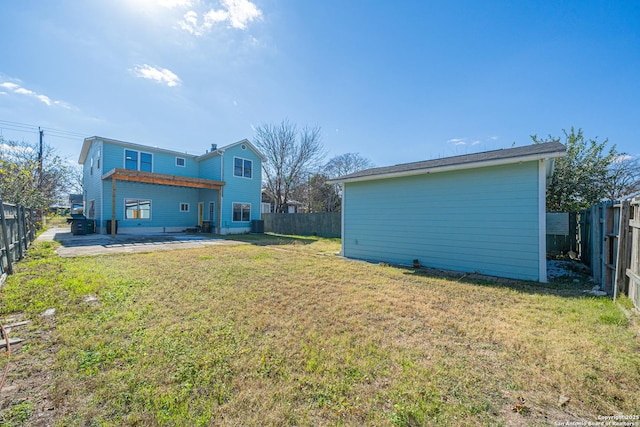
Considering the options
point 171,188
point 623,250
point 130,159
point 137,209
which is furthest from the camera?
point 171,188

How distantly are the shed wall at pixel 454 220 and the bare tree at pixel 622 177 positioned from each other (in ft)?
27.1

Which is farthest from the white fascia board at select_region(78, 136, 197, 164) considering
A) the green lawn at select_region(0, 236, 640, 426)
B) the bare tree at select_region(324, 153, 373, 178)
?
the bare tree at select_region(324, 153, 373, 178)

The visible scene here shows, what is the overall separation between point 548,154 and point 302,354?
577cm

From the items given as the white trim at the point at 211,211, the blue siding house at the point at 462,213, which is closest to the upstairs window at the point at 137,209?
the white trim at the point at 211,211

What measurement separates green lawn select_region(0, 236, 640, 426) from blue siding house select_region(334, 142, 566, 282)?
1235 mm

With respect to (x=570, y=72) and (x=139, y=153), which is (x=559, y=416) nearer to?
(x=570, y=72)

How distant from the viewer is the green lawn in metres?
1.73

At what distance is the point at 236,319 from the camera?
10.5 ft

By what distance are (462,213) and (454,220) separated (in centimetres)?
25

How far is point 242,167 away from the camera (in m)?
17.1

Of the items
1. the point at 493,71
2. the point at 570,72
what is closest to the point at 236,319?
the point at 493,71

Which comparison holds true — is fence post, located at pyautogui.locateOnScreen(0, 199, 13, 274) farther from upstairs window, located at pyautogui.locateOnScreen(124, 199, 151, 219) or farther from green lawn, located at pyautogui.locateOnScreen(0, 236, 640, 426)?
upstairs window, located at pyautogui.locateOnScreen(124, 199, 151, 219)

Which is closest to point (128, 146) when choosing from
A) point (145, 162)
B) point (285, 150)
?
point (145, 162)

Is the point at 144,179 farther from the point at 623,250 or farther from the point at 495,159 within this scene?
the point at 623,250
